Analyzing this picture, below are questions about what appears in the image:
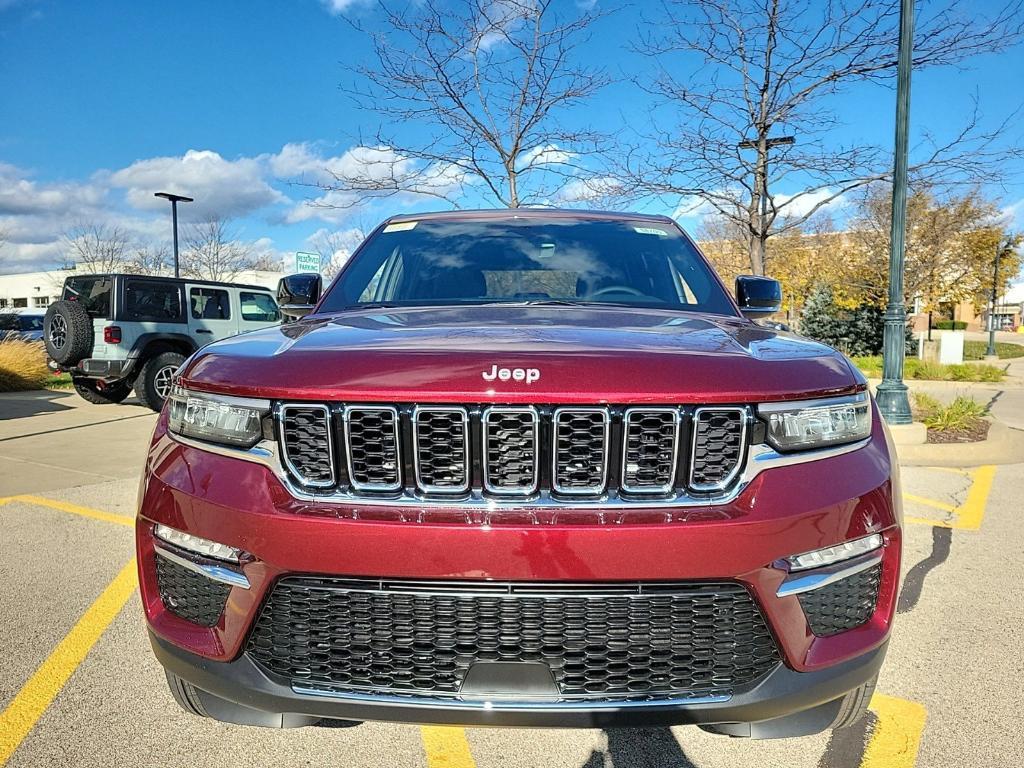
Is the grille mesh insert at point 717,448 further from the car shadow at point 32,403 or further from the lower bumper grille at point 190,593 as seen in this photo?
the car shadow at point 32,403

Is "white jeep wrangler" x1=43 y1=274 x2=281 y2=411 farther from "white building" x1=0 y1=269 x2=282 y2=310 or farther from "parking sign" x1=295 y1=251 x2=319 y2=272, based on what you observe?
"white building" x1=0 y1=269 x2=282 y2=310

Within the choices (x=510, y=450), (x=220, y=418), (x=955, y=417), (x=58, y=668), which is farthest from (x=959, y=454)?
(x=58, y=668)

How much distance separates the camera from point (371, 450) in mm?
1778

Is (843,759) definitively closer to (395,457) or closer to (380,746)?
(380,746)

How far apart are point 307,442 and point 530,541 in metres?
0.61

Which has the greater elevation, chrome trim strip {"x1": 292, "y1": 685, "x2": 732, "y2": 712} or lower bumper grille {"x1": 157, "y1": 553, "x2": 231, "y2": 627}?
lower bumper grille {"x1": 157, "y1": 553, "x2": 231, "y2": 627}

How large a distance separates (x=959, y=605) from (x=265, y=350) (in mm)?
3403

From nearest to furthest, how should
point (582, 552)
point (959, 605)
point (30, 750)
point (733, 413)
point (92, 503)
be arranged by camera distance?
point (582, 552), point (733, 413), point (30, 750), point (959, 605), point (92, 503)

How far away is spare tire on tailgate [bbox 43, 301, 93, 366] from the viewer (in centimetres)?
998

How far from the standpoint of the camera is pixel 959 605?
348 cm

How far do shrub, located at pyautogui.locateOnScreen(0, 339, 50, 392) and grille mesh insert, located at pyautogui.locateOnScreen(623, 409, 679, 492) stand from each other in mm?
14252

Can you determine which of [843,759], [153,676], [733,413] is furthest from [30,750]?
[843,759]

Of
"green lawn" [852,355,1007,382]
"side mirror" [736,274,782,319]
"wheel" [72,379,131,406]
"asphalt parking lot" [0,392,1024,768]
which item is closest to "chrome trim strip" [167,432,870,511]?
"asphalt parking lot" [0,392,1024,768]

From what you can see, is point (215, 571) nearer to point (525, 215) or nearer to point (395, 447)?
point (395, 447)
